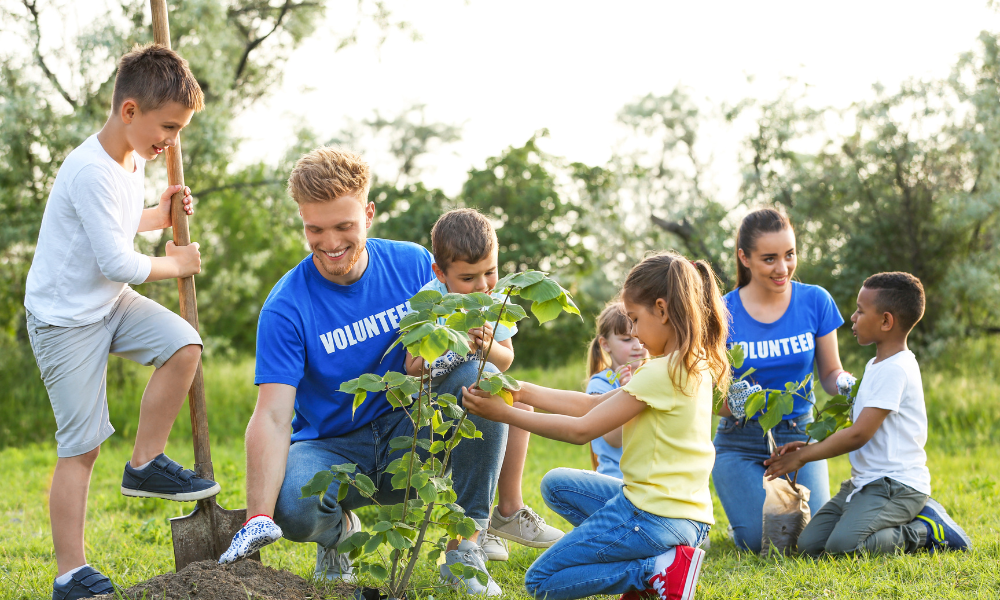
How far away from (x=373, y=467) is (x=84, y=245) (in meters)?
1.42

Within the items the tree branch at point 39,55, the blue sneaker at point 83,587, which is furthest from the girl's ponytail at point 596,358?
the tree branch at point 39,55

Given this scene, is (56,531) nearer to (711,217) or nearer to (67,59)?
(67,59)

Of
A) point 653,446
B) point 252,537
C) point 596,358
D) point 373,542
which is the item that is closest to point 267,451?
point 252,537

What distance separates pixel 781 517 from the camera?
147 inches

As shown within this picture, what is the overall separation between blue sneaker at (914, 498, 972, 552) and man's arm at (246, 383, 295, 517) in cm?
281

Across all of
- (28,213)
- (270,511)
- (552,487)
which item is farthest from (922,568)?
(28,213)

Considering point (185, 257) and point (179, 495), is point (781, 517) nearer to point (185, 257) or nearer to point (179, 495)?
point (179, 495)

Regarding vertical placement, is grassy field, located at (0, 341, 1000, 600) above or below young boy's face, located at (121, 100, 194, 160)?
below

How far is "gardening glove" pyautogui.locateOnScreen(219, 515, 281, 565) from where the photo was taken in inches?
105

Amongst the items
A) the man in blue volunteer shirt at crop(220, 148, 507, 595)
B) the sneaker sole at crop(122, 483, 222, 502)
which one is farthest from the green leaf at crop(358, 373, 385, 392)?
the sneaker sole at crop(122, 483, 222, 502)

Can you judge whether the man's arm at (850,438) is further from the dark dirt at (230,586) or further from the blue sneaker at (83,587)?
the blue sneaker at (83,587)

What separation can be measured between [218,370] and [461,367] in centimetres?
766

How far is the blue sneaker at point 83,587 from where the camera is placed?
291 cm

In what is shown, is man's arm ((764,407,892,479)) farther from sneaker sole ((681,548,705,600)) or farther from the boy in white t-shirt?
sneaker sole ((681,548,705,600))
